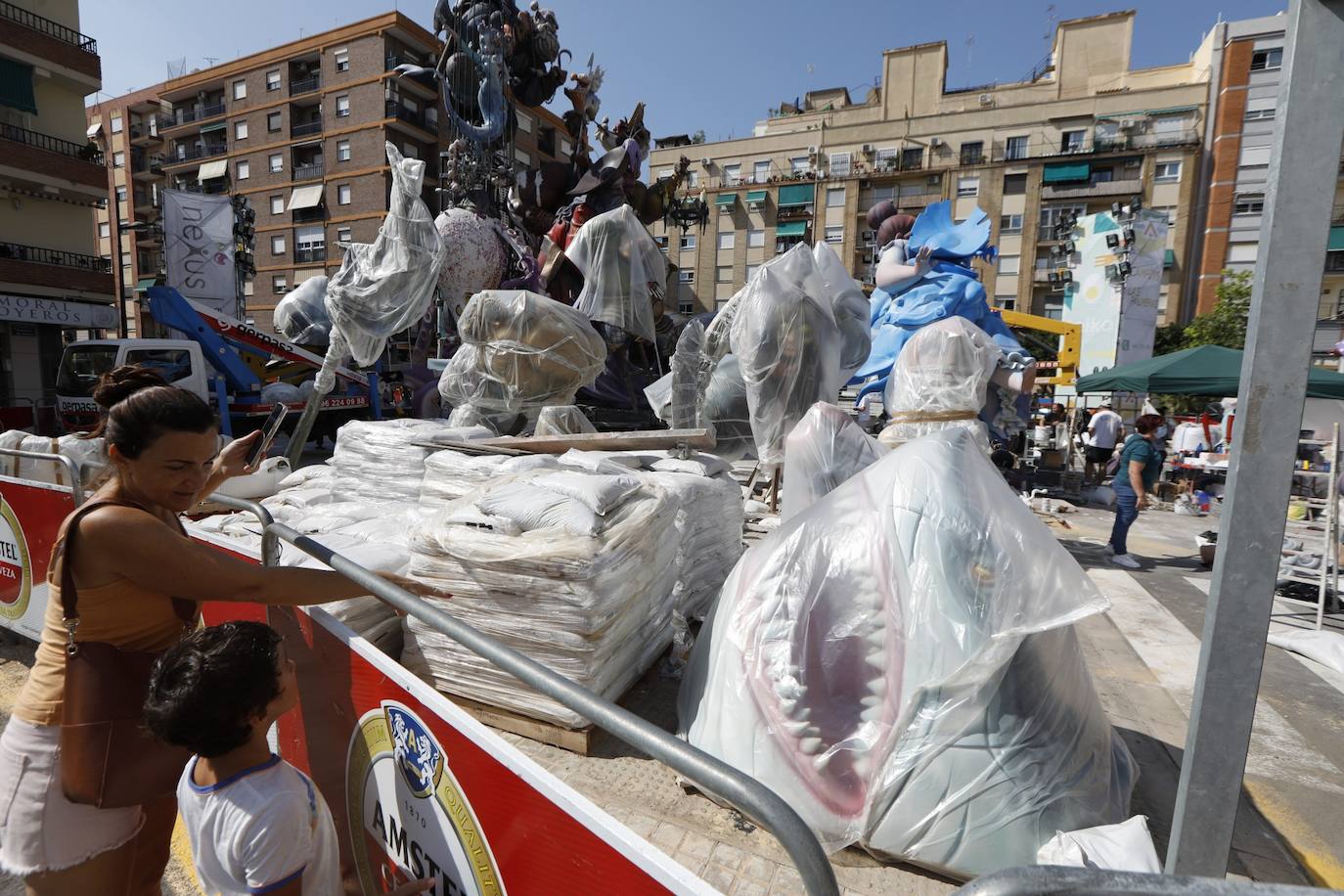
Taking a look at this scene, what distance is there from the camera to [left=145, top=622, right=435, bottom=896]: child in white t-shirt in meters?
1.13

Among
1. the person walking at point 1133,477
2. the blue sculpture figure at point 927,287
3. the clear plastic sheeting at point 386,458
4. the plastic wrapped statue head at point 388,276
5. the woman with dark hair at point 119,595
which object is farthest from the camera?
the blue sculpture figure at point 927,287

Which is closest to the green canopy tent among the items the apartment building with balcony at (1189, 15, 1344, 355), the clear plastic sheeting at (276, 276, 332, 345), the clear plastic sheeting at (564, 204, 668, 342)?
the clear plastic sheeting at (564, 204, 668, 342)

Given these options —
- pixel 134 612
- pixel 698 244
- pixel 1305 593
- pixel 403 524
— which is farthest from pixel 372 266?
pixel 698 244

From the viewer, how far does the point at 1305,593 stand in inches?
194

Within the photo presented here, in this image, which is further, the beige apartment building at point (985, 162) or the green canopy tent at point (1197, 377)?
the beige apartment building at point (985, 162)

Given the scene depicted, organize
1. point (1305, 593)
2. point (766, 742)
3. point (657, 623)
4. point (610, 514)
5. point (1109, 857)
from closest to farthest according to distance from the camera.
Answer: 1. point (1109, 857)
2. point (766, 742)
3. point (610, 514)
4. point (657, 623)
5. point (1305, 593)

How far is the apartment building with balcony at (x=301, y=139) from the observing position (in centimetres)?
2966

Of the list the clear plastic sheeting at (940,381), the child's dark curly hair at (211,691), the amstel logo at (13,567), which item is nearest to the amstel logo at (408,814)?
the child's dark curly hair at (211,691)

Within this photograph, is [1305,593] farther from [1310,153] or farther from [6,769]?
[6,769]

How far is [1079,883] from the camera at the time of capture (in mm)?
560

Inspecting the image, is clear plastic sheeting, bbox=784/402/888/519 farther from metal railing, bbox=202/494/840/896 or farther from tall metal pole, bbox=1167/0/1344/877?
metal railing, bbox=202/494/840/896

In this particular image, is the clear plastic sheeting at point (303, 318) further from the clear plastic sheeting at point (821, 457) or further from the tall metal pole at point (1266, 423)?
the tall metal pole at point (1266, 423)

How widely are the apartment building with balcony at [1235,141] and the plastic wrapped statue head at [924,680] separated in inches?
1484

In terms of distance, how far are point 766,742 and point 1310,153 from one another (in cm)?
191
